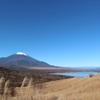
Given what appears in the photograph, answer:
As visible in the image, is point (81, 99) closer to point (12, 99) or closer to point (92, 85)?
point (12, 99)

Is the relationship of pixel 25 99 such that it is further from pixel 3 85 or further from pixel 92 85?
pixel 92 85

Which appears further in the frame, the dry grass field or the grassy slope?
the grassy slope

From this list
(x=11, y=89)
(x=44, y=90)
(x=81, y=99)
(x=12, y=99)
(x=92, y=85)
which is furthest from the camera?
(x=44, y=90)

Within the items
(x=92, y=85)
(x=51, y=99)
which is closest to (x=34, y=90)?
(x=51, y=99)

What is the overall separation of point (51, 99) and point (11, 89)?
201 centimetres

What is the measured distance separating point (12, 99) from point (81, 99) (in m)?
4.83

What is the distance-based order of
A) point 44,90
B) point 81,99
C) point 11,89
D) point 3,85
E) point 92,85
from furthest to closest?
point 44,90 → point 92,85 → point 81,99 → point 11,89 → point 3,85

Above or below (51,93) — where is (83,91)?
above

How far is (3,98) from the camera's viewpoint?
12.3 metres

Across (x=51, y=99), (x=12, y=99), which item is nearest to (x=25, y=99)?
(x=12, y=99)

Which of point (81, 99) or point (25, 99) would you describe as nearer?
point (25, 99)

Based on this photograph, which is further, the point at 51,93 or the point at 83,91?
the point at 51,93

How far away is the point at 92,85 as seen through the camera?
29.8 m

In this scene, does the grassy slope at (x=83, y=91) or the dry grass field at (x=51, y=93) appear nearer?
the dry grass field at (x=51, y=93)
